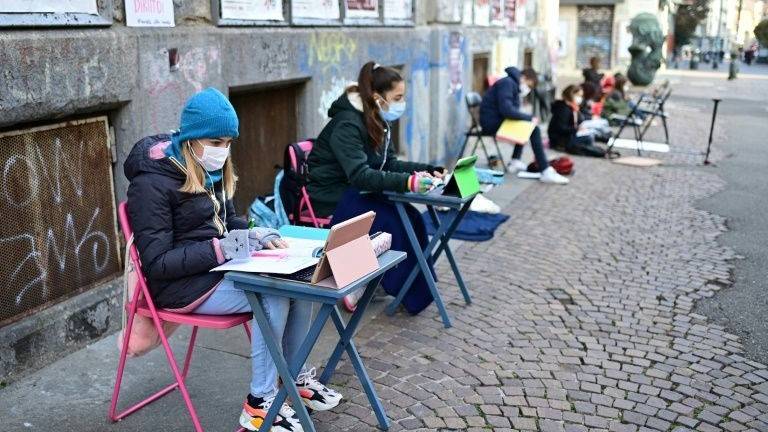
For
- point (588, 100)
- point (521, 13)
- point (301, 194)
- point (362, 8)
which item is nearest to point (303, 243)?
point (301, 194)

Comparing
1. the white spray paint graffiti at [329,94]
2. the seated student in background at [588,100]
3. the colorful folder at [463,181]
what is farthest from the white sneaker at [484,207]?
the seated student in background at [588,100]

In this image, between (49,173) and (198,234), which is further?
(49,173)

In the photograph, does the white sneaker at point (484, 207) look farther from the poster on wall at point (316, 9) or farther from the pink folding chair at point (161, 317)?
the pink folding chair at point (161, 317)

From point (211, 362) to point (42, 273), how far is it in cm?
106

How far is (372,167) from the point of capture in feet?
16.6

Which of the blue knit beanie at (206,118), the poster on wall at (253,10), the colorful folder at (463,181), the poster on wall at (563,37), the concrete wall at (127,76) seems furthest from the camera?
the poster on wall at (563,37)

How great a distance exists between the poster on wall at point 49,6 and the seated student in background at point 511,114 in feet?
21.1

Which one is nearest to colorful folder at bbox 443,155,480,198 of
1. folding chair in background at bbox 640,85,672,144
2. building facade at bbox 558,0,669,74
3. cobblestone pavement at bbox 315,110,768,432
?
cobblestone pavement at bbox 315,110,768,432

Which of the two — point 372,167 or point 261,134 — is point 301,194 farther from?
point 261,134

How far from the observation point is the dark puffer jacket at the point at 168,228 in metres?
3.14

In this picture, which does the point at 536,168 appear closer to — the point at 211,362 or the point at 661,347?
the point at 661,347

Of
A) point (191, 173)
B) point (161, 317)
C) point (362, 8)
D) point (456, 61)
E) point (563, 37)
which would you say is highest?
point (362, 8)

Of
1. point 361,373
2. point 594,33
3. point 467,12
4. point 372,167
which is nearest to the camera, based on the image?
point 361,373

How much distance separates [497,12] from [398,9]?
4485 mm
